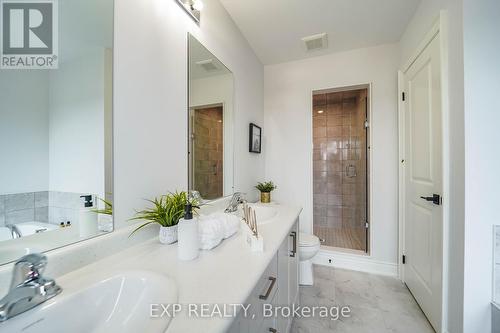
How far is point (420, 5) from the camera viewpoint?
5.40 ft

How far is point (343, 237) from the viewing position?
3068 millimetres

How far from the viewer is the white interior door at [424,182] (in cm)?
138

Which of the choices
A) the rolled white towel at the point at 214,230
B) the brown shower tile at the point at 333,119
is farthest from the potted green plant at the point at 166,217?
the brown shower tile at the point at 333,119

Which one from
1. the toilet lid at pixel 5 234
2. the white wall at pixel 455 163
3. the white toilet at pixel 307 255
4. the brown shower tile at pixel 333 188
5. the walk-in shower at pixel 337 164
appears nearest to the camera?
the toilet lid at pixel 5 234

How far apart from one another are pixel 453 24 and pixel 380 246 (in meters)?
2.00

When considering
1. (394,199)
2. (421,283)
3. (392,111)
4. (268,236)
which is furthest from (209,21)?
(421,283)

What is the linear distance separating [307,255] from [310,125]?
1.48 metres

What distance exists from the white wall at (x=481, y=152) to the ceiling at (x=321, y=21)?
770 millimetres

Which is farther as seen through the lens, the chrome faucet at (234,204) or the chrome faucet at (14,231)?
the chrome faucet at (234,204)

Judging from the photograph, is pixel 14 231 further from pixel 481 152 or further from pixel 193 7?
→ pixel 481 152

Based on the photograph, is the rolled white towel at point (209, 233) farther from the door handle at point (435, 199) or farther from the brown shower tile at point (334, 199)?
the brown shower tile at point (334, 199)

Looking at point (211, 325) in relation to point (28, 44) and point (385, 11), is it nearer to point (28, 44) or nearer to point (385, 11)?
point (28, 44)

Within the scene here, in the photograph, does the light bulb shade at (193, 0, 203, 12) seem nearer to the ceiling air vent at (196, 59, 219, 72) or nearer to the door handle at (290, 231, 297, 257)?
the ceiling air vent at (196, 59, 219, 72)

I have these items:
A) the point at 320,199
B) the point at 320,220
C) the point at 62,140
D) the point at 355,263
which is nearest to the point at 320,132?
the point at 320,199
